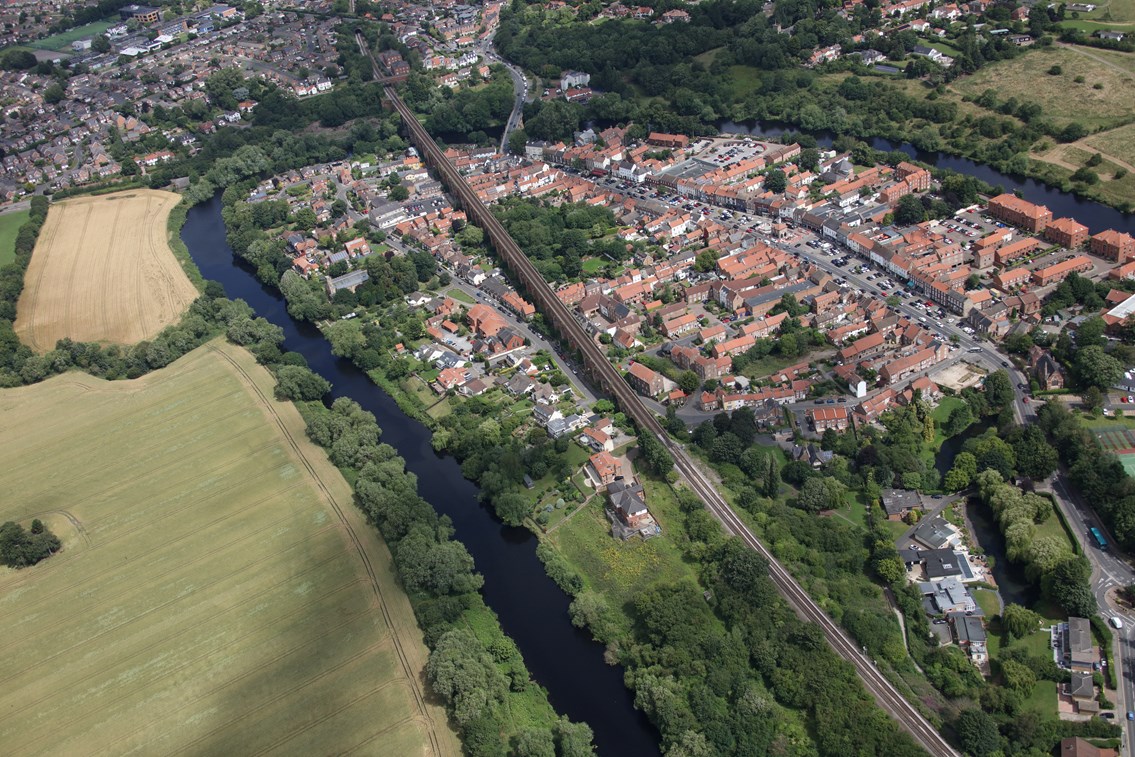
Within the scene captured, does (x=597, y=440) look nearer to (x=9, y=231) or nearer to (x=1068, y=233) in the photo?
(x=1068, y=233)

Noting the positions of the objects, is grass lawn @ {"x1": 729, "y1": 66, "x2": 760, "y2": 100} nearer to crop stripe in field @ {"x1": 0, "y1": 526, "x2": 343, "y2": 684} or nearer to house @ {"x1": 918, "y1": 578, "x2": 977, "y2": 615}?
house @ {"x1": 918, "y1": 578, "x2": 977, "y2": 615}

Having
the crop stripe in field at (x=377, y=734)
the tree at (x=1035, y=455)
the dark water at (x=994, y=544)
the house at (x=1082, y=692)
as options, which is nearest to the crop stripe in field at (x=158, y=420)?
the crop stripe in field at (x=377, y=734)

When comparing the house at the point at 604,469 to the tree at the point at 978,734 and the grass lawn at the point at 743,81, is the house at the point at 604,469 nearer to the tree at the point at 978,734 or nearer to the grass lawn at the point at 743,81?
the tree at the point at 978,734

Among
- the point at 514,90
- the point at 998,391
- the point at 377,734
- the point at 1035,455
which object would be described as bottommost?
the point at 514,90

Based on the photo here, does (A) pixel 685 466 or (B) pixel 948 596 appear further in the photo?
(A) pixel 685 466

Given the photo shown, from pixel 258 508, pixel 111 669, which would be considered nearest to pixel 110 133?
pixel 258 508

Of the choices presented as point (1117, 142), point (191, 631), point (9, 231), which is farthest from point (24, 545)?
point (1117, 142)
